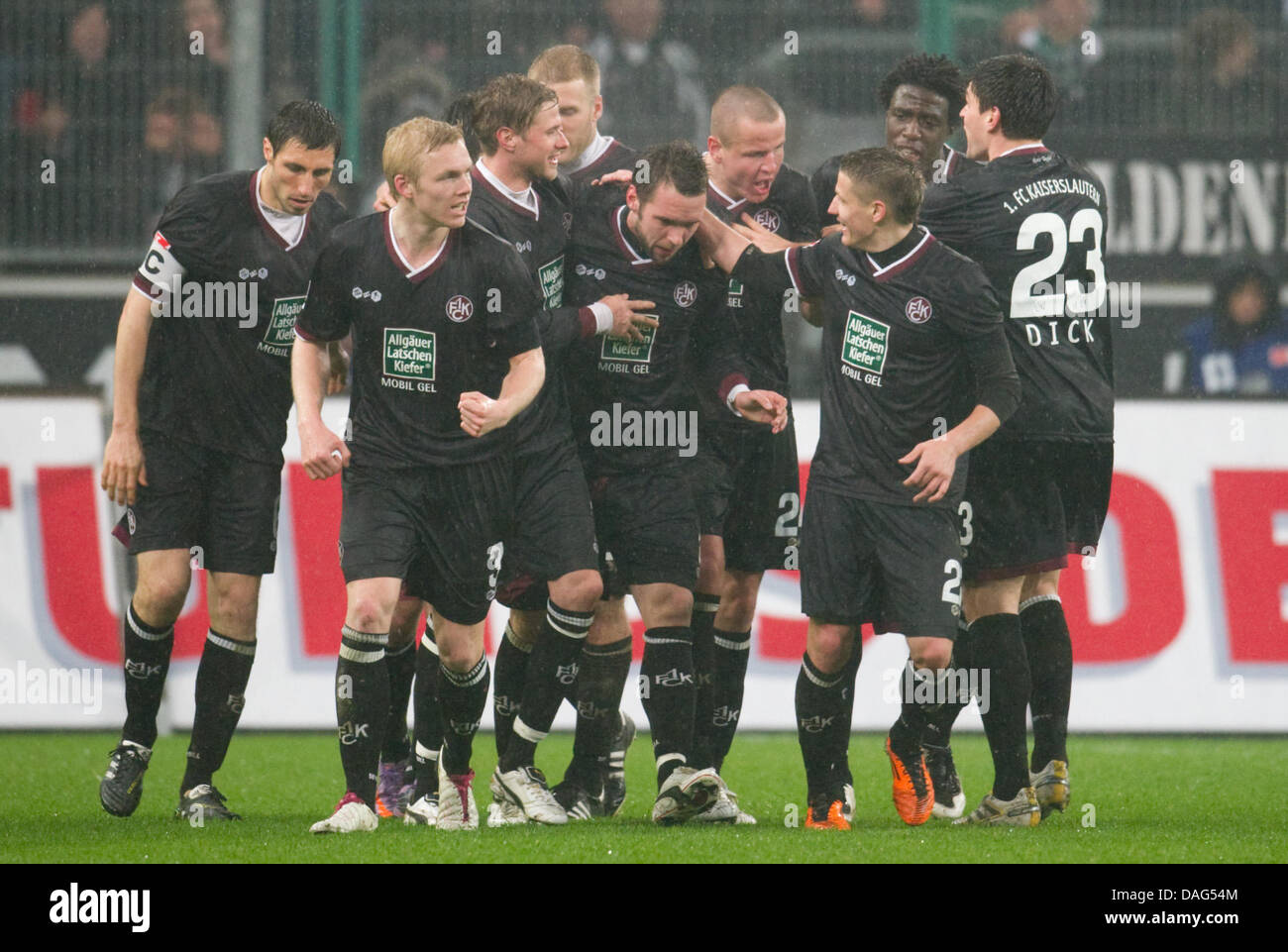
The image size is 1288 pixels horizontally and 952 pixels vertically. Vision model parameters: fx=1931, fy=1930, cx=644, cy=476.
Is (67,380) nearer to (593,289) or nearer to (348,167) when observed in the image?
(348,167)

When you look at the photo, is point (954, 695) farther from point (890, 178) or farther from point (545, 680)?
point (890, 178)

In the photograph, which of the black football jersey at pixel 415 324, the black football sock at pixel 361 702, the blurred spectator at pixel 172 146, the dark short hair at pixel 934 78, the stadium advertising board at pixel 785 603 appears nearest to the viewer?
the black football sock at pixel 361 702


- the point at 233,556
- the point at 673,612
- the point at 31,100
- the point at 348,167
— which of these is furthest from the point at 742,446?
the point at 31,100

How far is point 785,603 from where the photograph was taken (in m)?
8.66

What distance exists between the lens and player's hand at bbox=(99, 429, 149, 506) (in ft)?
19.4

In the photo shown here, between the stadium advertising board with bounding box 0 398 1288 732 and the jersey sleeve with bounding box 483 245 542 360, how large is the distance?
10.5 feet

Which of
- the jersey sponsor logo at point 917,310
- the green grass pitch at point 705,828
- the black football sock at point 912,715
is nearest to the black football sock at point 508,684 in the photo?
the green grass pitch at point 705,828

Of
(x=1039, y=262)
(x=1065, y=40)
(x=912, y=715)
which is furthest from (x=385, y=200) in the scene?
(x=1065, y=40)

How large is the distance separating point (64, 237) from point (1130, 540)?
5.42 meters

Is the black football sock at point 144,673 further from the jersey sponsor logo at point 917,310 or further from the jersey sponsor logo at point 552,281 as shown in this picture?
the jersey sponsor logo at point 917,310

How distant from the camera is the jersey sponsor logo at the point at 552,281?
5.91 meters

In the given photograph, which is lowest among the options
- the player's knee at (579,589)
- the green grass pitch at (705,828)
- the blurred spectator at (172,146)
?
the green grass pitch at (705,828)

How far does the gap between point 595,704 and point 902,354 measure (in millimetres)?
1462

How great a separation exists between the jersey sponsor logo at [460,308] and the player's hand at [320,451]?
1.65 feet
